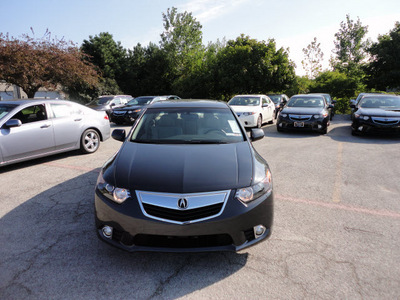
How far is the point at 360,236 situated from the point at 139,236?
2526mm

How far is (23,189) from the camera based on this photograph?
4.61 meters

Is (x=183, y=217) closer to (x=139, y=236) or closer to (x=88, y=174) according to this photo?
(x=139, y=236)

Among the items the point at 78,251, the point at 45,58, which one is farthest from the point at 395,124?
the point at 45,58

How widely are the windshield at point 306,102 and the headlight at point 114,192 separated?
417 inches

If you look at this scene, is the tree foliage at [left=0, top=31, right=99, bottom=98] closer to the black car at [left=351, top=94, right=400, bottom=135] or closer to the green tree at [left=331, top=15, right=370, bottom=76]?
the black car at [left=351, top=94, right=400, bottom=135]

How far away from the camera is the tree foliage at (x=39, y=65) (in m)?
16.3

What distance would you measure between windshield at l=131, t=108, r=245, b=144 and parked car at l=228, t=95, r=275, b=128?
7.02 meters

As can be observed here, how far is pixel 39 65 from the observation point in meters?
17.1

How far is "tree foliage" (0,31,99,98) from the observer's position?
1628 cm

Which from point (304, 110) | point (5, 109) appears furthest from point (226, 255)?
point (304, 110)

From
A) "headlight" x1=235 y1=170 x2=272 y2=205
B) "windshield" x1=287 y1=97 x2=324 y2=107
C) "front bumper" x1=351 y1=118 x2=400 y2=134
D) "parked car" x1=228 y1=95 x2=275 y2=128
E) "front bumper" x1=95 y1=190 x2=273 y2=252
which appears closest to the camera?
"front bumper" x1=95 y1=190 x2=273 y2=252

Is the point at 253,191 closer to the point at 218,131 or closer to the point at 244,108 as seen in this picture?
the point at 218,131

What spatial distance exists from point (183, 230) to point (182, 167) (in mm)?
664

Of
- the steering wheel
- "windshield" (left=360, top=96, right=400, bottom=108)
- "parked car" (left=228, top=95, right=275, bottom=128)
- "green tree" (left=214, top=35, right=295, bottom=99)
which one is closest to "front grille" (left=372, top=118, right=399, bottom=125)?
"windshield" (left=360, top=96, right=400, bottom=108)
